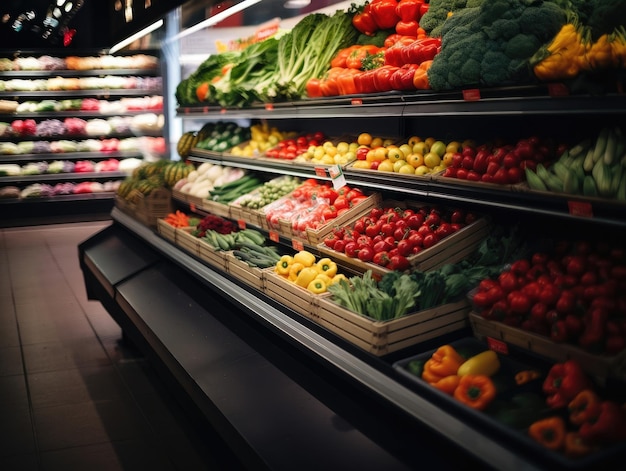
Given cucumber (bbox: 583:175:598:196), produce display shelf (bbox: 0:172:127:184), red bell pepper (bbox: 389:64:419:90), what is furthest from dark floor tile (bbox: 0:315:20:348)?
produce display shelf (bbox: 0:172:127:184)

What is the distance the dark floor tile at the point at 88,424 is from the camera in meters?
4.13

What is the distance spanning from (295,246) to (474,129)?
4.26 ft

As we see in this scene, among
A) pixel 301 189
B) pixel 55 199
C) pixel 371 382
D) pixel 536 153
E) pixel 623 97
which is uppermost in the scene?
pixel 623 97

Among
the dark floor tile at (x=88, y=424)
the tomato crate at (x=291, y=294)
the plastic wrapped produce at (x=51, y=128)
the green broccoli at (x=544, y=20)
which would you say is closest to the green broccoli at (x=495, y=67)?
the green broccoli at (x=544, y=20)

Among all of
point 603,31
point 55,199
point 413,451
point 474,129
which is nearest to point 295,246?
point 474,129

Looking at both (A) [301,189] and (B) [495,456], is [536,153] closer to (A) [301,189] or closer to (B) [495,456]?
(B) [495,456]

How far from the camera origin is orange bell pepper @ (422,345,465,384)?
260 cm

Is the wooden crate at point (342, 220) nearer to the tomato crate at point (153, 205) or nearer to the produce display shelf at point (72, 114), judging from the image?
the tomato crate at point (153, 205)

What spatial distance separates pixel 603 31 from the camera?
252 centimetres

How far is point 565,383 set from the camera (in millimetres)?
2279

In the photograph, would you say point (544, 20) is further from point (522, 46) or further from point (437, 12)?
point (437, 12)

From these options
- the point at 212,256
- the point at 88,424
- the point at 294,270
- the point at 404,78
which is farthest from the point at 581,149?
the point at 88,424

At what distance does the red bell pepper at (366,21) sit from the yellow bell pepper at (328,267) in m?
1.76

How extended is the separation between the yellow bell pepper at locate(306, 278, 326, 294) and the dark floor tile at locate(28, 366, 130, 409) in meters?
2.10
